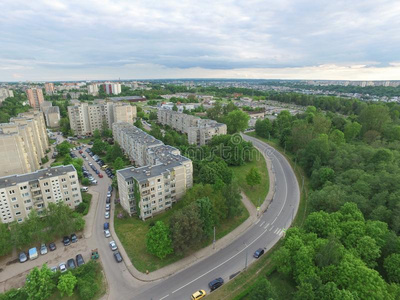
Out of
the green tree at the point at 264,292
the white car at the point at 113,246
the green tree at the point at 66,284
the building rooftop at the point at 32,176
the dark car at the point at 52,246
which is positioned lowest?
the dark car at the point at 52,246

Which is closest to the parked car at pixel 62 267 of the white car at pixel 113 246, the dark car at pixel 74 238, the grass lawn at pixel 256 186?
the dark car at pixel 74 238

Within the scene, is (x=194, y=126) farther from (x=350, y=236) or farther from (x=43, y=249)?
(x=350, y=236)

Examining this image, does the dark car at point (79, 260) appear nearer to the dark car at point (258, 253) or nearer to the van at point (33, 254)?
the van at point (33, 254)

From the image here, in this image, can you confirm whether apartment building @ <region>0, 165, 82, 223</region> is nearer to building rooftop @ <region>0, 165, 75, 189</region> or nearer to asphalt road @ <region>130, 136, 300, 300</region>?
building rooftop @ <region>0, 165, 75, 189</region>

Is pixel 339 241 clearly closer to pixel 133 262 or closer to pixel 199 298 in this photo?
pixel 199 298

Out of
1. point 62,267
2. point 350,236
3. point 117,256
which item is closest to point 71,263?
point 62,267

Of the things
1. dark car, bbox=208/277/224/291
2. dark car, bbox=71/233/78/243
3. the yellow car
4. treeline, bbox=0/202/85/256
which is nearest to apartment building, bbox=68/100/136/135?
treeline, bbox=0/202/85/256
